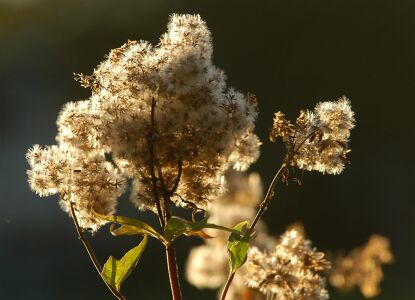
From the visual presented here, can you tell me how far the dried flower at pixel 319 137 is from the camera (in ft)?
3.54

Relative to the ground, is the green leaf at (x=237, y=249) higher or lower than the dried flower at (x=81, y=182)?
lower

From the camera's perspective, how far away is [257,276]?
1220mm

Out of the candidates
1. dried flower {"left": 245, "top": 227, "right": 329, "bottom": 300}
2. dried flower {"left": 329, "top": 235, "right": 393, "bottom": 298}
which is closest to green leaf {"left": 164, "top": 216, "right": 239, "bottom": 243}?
dried flower {"left": 245, "top": 227, "right": 329, "bottom": 300}

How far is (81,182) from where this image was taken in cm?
103

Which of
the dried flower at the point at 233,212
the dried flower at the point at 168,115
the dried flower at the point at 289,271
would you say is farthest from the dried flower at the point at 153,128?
the dried flower at the point at 233,212

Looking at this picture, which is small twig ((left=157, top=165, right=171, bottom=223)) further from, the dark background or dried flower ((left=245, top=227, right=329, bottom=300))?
the dark background

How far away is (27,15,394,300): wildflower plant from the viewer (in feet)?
3.18

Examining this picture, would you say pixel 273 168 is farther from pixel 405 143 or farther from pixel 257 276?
pixel 257 276

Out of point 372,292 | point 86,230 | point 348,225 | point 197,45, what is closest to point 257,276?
point 86,230

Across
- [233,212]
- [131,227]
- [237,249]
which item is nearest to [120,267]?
[131,227]

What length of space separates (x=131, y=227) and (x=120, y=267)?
0.06 metres

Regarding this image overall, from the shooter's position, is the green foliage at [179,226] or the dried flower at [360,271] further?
the dried flower at [360,271]

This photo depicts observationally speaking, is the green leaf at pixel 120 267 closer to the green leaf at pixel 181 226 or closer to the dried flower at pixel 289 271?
the green leaf at pixel 181 226

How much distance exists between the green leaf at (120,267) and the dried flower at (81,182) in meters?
0.06
